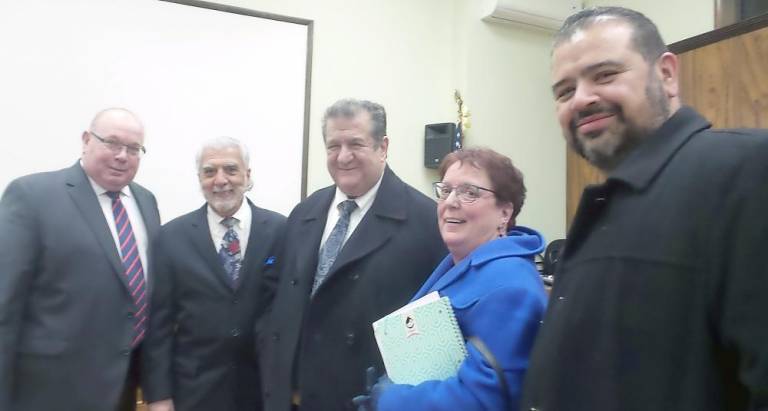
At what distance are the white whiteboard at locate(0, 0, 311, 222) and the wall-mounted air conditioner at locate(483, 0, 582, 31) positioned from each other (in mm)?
1168

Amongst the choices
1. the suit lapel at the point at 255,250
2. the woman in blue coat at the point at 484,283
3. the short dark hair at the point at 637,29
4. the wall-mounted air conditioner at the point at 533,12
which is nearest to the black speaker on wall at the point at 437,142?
the wall-mounted air conditioner at the point at 533,12

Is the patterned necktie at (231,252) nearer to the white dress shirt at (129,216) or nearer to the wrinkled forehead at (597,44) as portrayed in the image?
the white dress shirt at (129,216)

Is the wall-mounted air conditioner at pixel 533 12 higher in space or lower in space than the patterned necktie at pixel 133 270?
higher

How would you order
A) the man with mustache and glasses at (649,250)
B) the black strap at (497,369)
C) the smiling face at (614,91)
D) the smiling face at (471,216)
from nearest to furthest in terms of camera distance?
the man with mustache and glasses at (649,250) → the smiling face at (614,91) → the black strap at (497,369) → the smiling face at (471,216)

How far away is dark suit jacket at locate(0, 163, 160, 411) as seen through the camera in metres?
1.70

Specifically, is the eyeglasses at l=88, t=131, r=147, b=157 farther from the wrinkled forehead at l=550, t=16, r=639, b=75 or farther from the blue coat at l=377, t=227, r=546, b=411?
the wrinkled forehead at l=550, t=16, r=639, b=75

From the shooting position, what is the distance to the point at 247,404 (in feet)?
6.15

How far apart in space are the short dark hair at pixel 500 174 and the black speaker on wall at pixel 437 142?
2.08 m

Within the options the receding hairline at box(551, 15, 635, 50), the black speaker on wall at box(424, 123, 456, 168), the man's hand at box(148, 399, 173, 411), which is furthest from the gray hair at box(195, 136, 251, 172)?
the black speaker on wall at box(424, 123, 456, 168)

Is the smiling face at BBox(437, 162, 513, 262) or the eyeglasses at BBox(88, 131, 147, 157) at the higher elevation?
the eyeglasses at BBox(88, 131, 147, 157)

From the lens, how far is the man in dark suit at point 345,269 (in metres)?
1.57

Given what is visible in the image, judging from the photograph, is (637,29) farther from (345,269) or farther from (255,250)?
(255,250)

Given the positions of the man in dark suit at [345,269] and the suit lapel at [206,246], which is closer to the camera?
the man in dark suit at [345,269]

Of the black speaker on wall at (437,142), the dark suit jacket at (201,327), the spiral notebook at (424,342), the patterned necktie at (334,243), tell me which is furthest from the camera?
the black speaker on wall at (437,142)
